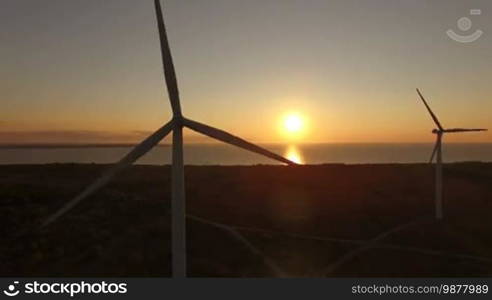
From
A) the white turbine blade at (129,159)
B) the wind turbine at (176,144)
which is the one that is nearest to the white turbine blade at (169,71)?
the wind turbine at (176,144)

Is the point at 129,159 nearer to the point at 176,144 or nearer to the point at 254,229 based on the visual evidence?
the point at 176,144

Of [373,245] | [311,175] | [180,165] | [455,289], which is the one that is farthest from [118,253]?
[311,175]

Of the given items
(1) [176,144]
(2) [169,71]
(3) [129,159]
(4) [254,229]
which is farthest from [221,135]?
(4) [254,229]

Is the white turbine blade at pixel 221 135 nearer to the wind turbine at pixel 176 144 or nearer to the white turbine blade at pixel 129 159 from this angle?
the wind turbine at pixel 176 144

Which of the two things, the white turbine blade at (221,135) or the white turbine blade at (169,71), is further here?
the white turbine blade at (221,135)

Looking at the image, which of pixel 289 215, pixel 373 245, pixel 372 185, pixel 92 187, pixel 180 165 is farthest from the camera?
pixel 372 185

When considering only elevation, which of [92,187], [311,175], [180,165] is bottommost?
[92,187]

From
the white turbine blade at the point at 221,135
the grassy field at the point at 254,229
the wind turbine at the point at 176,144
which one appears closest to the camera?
the wind turbine at the point at 176,144

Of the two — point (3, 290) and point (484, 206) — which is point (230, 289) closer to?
point (3, 290)
